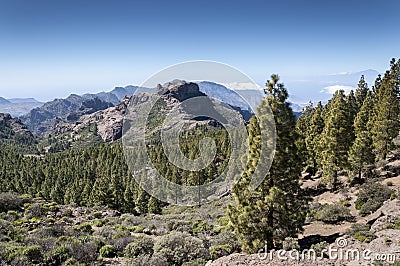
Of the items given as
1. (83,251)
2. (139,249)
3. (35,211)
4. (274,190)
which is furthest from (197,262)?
(35,211)

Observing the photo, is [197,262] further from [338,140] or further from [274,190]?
[338,140]

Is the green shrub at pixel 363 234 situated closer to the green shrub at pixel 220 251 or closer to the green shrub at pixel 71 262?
the green shrub at pixel 220 251

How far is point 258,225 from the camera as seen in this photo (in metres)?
14.3

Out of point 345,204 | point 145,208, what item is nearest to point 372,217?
point 345,204

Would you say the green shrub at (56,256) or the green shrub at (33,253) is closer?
the green shrub at (33,253)

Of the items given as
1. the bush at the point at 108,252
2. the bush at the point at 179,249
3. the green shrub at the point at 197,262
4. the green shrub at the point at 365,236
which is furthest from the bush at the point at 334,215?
the bush at the point at 108,252

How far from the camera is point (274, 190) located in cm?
1402

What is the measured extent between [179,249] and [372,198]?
54.5 feet

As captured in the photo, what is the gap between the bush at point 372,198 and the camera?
21.0 metres

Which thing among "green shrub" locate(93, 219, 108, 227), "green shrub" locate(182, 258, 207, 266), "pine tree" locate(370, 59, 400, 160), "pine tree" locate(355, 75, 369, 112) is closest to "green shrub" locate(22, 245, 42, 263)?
"green shrub" locate(182, 258, 207, 266)

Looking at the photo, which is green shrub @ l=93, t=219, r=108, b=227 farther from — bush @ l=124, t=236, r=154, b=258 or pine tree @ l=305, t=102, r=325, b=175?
pine tree @ l=305, t=102, r=325, b=175

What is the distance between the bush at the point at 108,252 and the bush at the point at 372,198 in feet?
57.2

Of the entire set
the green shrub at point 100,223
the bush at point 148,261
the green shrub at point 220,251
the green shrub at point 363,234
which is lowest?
the green shrub at point 100,223

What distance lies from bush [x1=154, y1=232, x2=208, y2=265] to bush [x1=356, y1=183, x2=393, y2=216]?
13.5m
